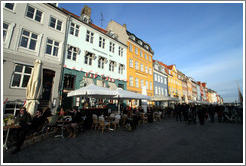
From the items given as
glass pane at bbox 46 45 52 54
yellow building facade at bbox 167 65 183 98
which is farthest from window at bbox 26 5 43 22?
yellow building facade at bbox 167 65 183 98

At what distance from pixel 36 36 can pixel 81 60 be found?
16.9 ft

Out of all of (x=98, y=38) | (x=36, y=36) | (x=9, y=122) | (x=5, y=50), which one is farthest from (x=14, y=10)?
(x=9, y=122)

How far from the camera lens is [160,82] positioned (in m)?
31.2

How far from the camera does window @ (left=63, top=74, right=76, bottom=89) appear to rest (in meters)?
13.9

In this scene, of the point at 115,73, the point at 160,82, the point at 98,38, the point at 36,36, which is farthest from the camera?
the point at 160,82

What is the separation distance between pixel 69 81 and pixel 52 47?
4199 mm

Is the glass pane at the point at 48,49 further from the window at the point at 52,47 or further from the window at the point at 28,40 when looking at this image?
the window at the point at 28,40

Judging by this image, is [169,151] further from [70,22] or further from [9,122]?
[70,22]

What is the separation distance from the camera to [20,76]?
11.0 m

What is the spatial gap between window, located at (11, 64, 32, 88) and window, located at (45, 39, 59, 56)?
9.09 ft

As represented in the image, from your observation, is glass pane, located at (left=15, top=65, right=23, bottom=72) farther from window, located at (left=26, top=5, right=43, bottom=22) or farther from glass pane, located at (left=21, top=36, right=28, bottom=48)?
window, located at (left=26, top=5, right=43, bottom=22)

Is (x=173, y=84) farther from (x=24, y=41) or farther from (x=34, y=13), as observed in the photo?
(x=24, y=41)

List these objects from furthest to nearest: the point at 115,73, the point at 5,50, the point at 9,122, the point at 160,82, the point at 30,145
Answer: the point at 160,82 < the point at 115,73 < the point at 5,50 < the point at 9,122 < the point at 30,145

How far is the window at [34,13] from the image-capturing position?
12.1m
